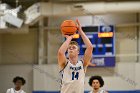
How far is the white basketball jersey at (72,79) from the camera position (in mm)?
3504

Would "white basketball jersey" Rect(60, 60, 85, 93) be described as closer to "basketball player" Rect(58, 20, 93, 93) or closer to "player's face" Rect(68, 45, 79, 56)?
"basketball player" Rect(58, 20, 93, 93)

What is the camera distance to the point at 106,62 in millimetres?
8453

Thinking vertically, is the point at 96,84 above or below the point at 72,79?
below

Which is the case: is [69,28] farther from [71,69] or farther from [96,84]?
[96,84]

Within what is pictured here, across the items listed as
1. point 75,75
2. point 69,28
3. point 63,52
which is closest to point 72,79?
point 75,75

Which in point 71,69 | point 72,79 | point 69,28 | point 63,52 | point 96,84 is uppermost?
point 69,28

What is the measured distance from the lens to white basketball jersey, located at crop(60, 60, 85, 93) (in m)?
3.50

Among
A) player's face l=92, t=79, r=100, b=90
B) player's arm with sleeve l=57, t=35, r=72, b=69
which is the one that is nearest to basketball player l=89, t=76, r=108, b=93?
player's face l=92, t=79, r=100, b=90

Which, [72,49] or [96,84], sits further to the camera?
[96,84]

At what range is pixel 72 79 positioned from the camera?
11.5ft

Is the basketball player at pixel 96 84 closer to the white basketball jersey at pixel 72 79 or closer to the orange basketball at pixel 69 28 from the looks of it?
the white basketball jersey at pixel 72 79

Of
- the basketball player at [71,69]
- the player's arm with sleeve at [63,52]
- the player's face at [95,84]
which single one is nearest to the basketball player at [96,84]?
the player's face at [95,84]

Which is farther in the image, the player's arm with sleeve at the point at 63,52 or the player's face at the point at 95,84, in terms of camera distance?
the player's face at the point at 95,84

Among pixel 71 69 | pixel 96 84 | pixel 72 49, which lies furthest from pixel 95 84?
pixel 72 49
